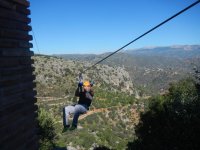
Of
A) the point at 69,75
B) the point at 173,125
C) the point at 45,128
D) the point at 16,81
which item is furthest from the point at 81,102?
the point at 69,75

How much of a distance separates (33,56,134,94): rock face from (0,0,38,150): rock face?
253 ft

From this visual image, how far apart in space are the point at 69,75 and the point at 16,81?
89415 millimetres

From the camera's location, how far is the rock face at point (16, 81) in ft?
22.8

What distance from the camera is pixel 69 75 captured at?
96562mm

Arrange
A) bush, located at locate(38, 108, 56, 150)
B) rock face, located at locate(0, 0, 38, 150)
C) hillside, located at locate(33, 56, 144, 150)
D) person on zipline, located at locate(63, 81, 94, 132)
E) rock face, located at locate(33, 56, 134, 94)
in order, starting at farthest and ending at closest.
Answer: rock face, located at locate(33, 56, 134, 94) → hillside, located at locate(33, 56, 144, 150) → bush, located at locate(38, 108, 56, 150) → person on zipline, located at locate(63, 81, 94, 132) → rock face, located at locate(0, 0, 38, 150)

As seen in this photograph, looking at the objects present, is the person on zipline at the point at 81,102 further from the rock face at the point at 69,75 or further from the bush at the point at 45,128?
the rock face at the point at 69,75

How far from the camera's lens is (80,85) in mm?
13539

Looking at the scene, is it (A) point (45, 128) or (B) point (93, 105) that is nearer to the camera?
(A) point (45, 128)

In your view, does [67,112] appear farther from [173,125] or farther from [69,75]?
[69,75]

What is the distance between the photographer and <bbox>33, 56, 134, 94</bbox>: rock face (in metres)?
88.2

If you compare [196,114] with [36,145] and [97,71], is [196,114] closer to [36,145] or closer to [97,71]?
[36,145]

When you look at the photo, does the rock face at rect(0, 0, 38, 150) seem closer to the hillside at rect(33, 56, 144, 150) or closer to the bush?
the hillside at rect(33, 56, 144, 150)

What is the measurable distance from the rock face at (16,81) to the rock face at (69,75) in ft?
253

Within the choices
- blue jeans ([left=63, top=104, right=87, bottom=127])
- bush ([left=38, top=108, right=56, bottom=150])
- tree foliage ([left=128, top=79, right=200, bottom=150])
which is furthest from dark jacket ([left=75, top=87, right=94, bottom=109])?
bush ([left=38, top=108, right=56, bottom=150])
